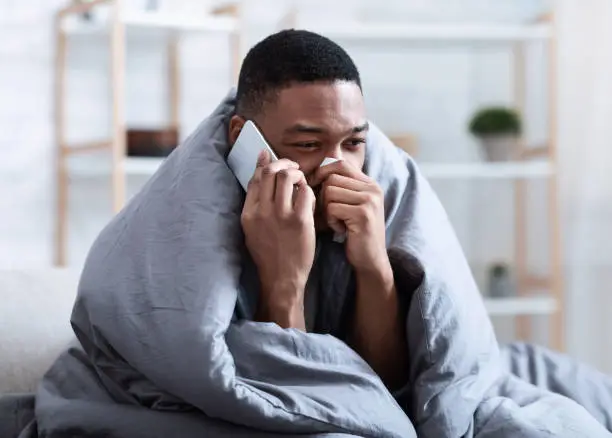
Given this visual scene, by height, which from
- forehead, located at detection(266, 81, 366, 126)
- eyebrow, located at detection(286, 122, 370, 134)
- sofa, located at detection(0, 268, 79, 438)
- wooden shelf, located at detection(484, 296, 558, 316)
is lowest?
wooden shelf, located at detection(484, 296, 558, 316)

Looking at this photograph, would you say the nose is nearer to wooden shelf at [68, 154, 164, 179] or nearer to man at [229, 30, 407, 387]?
man at [229, 30, 407, 387]

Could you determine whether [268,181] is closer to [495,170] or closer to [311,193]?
[311,193]

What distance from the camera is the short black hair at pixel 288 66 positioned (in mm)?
1502

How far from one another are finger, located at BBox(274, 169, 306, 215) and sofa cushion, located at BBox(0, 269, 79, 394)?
0.45 m

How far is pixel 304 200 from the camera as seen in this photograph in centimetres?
145

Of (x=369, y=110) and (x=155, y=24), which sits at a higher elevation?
(x=155, y=24)

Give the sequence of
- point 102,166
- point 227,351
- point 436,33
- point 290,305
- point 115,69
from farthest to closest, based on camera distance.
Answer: point 436,33 < point 102,166 < point 115,69 < point 290,305 < point 227,351

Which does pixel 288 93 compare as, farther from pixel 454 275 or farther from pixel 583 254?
pixel 583 254

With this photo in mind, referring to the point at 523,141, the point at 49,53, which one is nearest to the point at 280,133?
the point at 49,53

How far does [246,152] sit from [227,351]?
32cm

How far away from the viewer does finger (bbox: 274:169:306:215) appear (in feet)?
4.70

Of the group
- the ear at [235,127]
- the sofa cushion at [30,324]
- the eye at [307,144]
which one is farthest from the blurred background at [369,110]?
the eye at [307,144]

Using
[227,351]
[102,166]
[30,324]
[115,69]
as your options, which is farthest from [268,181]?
[102,166]

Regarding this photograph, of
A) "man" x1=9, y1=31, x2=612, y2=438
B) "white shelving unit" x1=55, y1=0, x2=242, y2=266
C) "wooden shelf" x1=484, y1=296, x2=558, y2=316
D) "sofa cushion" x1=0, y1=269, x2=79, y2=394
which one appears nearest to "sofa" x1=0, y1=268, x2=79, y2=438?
Result: "sofa cushion" x1=0, y1=269, x2=79, y2=394
